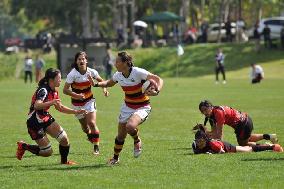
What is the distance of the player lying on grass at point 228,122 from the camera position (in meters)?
16.7

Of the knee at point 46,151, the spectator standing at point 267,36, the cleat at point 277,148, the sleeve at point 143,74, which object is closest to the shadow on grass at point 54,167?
the knee at point 46,151

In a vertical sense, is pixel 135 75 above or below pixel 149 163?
above

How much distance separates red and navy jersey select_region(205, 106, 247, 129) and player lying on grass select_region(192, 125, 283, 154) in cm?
Result: 30

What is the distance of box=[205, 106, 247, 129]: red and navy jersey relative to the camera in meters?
16.7

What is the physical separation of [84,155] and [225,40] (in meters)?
60.4

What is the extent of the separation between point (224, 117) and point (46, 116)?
366 centimetres


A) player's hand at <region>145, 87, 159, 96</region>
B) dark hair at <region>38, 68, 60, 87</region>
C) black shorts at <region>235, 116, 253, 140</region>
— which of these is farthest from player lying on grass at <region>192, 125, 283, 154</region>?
dark hair at <region>38, 68, 60, 87</region>

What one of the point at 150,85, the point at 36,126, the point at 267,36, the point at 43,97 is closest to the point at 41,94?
the point at 43,97

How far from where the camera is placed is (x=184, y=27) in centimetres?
8381

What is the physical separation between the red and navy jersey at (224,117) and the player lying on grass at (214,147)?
30 cm

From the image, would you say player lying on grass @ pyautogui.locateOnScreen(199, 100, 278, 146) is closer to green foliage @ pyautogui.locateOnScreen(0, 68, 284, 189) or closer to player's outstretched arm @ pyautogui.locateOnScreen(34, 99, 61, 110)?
green foliage @ pyautogui.locateOnScreen(0, 68, 284, 189)

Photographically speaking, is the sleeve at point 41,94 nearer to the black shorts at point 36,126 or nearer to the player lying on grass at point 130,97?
the black shorts at point 36,126

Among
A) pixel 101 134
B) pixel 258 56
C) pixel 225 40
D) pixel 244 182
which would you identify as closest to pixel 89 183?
pixel 244 182

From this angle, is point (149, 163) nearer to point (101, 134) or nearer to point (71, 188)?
point (71, 188)
